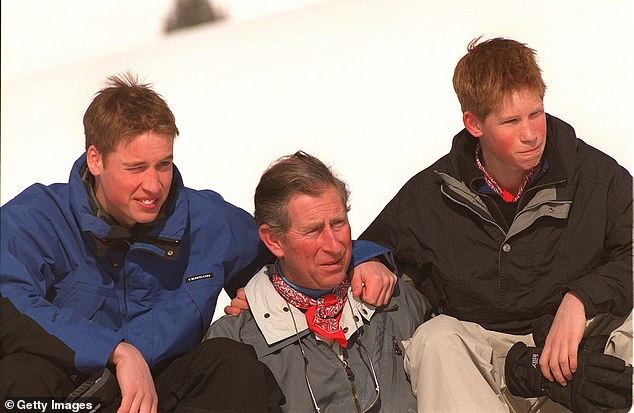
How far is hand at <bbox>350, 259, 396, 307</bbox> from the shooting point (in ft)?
11.3

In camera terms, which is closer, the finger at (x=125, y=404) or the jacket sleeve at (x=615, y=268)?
the finger at (x=125, y=404)

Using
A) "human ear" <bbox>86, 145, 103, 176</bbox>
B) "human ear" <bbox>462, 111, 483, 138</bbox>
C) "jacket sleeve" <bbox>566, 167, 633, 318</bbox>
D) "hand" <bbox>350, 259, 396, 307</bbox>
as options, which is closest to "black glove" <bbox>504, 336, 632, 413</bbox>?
"jacket sleeve" <bbox>566, 167, 633, 318</bbox>

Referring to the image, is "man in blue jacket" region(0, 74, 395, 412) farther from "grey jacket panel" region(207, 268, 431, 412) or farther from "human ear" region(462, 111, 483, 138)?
"human ear" region(462, 111, 483, 138)

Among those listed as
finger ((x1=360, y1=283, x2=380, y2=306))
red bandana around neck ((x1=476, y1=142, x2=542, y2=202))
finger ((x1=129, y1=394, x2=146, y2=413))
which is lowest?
finger ((x1=129, y1=394, x2=146, y2=413))

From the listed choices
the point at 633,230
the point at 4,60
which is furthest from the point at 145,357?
the point at 4,60

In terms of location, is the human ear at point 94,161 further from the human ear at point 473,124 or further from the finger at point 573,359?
the finger at point 573,359

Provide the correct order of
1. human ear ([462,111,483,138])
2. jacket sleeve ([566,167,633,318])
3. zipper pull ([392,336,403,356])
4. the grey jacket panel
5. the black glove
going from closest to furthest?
the black glove → jacket sleeve ([566,167,633,318]) → the grey jacket panel → zipper pull ([392,336,403,356]) → human ear ([462,111,483,138])

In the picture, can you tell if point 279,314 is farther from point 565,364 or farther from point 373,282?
point 565,364

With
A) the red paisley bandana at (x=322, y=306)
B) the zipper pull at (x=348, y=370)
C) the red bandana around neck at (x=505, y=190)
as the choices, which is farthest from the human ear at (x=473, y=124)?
the zipper pull at (x=348, y=370)

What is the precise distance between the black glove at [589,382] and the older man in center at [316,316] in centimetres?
40

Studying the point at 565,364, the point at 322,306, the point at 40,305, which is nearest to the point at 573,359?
the point at 565,364

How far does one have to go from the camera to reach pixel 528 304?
135 inches

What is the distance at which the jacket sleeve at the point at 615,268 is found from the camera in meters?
3.19

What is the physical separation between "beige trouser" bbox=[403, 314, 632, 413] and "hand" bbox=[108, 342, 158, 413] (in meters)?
0.83
